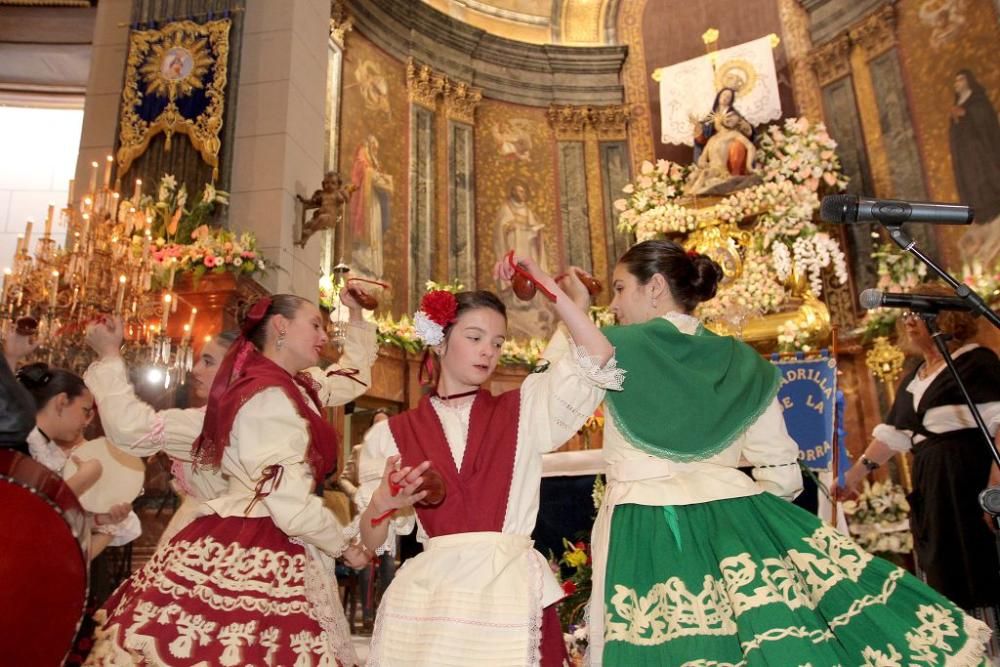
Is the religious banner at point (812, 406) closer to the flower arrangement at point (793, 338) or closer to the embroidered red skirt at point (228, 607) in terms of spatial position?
the embroidered red skirt at point (228, 607)

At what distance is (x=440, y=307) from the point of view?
80.7 inches

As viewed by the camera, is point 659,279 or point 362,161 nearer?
point 659,279

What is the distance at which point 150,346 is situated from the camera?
468 cm

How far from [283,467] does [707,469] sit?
116cm

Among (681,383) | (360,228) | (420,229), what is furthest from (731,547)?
(420,229)

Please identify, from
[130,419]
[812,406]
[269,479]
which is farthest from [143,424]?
[812,406]

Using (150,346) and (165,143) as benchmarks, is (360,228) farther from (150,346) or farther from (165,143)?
(150,346)

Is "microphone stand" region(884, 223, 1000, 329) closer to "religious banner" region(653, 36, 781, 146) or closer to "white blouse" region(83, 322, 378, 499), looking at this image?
"white blouse" region(83, 322, 378, 499)

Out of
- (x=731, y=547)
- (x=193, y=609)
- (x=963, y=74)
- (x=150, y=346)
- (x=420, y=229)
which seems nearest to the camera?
(x=731, y=547)

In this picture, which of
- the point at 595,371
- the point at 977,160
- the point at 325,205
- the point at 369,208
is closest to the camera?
the point at 595,371

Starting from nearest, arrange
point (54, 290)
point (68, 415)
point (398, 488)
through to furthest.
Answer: point (398, 488) < point (68, 415) < point (54, 290)

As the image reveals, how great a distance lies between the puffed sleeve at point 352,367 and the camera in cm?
319

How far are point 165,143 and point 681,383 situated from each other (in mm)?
5749

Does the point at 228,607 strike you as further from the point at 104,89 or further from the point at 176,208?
the point at 104,89
